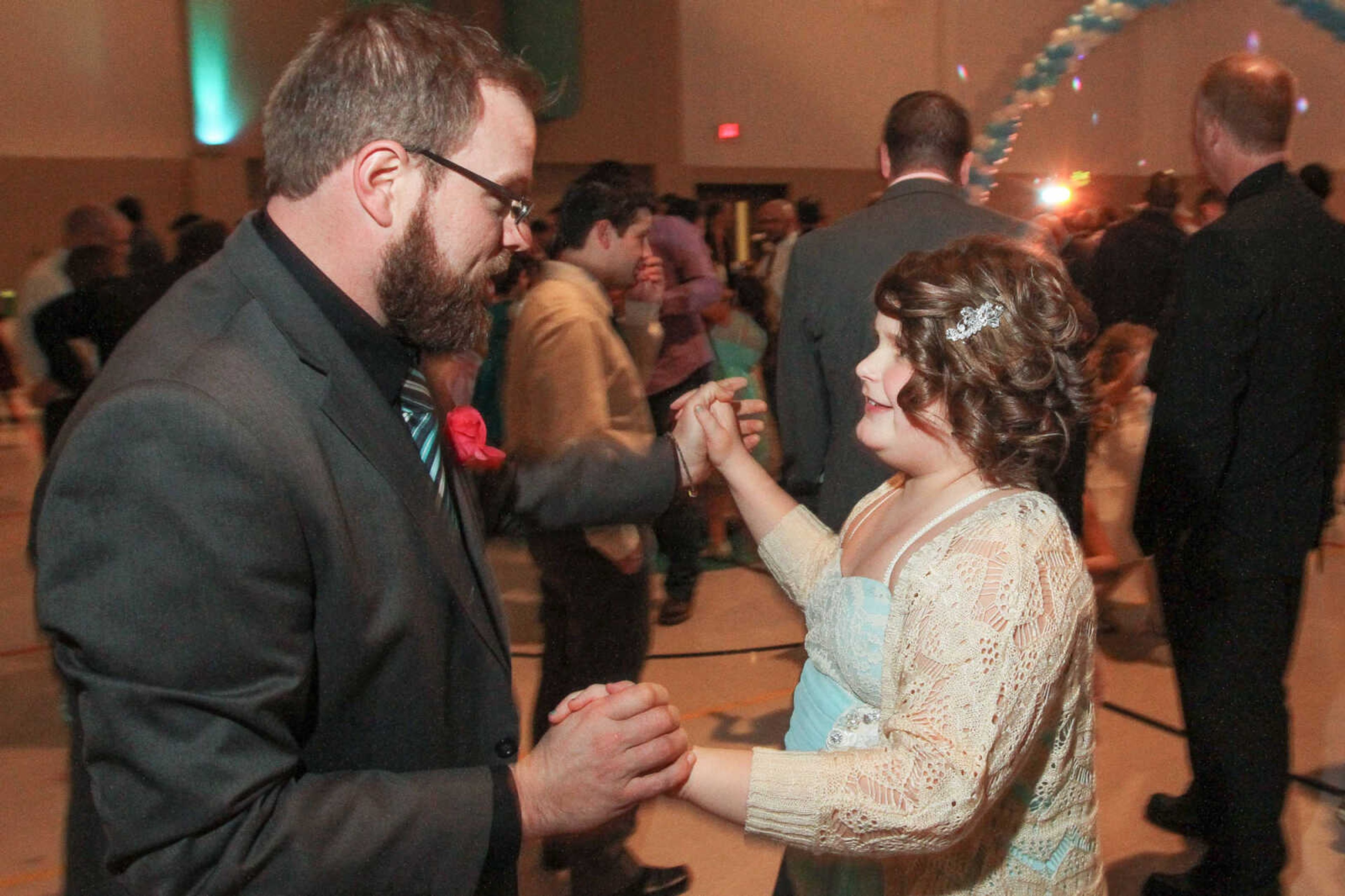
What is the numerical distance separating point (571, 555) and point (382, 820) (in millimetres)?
1947

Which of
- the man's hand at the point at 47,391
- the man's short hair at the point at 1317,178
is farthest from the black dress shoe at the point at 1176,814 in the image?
the man's hand at the point at 47,391

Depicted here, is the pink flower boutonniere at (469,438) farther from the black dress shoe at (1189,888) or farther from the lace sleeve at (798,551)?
the black dress shoe at (1189,888)

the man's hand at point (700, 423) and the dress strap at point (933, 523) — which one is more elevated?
the man's hand at point (700, 423)

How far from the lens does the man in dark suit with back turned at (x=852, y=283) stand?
2953mm

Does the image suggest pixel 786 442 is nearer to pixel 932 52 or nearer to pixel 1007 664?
pixel 1007 664

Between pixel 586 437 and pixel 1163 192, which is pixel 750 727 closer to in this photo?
pixel 586 437

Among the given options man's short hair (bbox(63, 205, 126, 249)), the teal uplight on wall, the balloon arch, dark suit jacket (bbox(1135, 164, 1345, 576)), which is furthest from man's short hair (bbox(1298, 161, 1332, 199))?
the teal uplight on wall

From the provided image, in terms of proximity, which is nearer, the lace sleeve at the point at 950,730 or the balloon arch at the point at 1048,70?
the lace sleeve at the point at 950,730

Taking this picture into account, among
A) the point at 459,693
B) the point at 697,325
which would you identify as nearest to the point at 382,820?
the point at 459,693

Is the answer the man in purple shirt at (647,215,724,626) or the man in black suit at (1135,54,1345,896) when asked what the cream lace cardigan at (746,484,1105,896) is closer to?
the man in black suit at (1135,54,1345,896)

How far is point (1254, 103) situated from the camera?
2.84m

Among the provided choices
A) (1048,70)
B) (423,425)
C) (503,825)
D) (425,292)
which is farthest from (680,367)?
(1048,70)

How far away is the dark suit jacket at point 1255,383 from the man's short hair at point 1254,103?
0.51 feet

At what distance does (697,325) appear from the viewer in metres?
5.59
